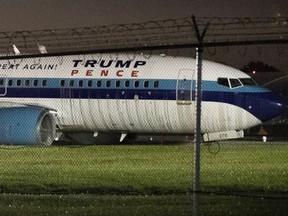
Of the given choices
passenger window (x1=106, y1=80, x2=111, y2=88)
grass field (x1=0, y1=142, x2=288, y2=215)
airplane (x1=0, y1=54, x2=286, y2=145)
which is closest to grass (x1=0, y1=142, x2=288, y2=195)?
grass field (x1=0, y1=142, x2=288, y2=215)

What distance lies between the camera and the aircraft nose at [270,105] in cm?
2839

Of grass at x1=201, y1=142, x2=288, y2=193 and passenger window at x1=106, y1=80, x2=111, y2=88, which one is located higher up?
passenger window at x1=106, y1=80, x2=111, y2=88

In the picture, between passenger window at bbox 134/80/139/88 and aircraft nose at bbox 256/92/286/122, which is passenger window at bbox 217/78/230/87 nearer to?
aircraft nose at bbox 256/92/286/122

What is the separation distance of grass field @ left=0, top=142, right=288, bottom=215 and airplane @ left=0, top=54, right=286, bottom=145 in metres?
0.75

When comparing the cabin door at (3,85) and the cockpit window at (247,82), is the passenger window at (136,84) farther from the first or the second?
the cabin door at (3,85)

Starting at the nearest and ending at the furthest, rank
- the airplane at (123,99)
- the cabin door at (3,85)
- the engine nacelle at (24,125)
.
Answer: the engine nacelle at (24,125), the airplane at (123,99), the cabin door at (3,85)

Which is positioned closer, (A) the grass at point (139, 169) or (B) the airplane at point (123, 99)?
(A) the grass at point (139, 169)

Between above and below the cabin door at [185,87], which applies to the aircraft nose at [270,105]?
below

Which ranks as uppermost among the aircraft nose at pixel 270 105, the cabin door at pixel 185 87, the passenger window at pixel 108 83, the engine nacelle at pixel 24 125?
the passenger window at pixel 108 83

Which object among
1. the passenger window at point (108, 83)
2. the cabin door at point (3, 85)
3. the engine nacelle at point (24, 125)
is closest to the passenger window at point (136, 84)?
the passenger window at point (108, 83)

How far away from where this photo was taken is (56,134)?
3148cm

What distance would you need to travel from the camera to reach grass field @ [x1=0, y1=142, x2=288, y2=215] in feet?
53.3

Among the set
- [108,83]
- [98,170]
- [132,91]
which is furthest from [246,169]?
[108,83]

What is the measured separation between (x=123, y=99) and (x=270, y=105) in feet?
15.6
